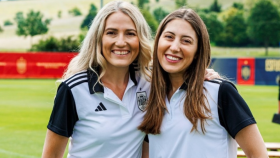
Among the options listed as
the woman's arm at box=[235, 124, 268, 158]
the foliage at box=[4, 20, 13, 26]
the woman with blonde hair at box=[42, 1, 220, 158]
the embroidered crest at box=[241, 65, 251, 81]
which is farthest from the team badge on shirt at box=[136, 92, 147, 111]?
the foliage at box=[4, 20, 13, 26]

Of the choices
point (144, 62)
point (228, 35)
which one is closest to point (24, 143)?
point (144, 62)

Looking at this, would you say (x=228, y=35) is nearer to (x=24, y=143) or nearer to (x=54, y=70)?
(x=54, y=70)

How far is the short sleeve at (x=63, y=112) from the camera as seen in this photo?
318 centimetres

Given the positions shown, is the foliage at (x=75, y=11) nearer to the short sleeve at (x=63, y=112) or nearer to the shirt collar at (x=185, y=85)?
the short sleeve at (x=63, y=112)

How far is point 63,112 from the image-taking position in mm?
3170

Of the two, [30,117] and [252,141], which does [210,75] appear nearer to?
[252,141]

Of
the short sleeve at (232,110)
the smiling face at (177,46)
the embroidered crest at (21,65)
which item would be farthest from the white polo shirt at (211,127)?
the embroidered crest at (21,65)

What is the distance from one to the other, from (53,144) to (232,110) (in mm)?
1327

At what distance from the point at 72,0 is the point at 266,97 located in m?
111

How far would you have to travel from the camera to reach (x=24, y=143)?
8406 millimetres

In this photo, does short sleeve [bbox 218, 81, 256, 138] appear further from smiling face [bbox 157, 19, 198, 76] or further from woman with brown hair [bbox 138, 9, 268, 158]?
smiling face [bbox 157, 19, 198, 76]

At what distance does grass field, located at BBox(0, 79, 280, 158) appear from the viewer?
26.7 ft

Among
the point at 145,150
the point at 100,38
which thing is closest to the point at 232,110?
the point at 145,150

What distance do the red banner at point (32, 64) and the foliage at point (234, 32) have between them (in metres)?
60.0
